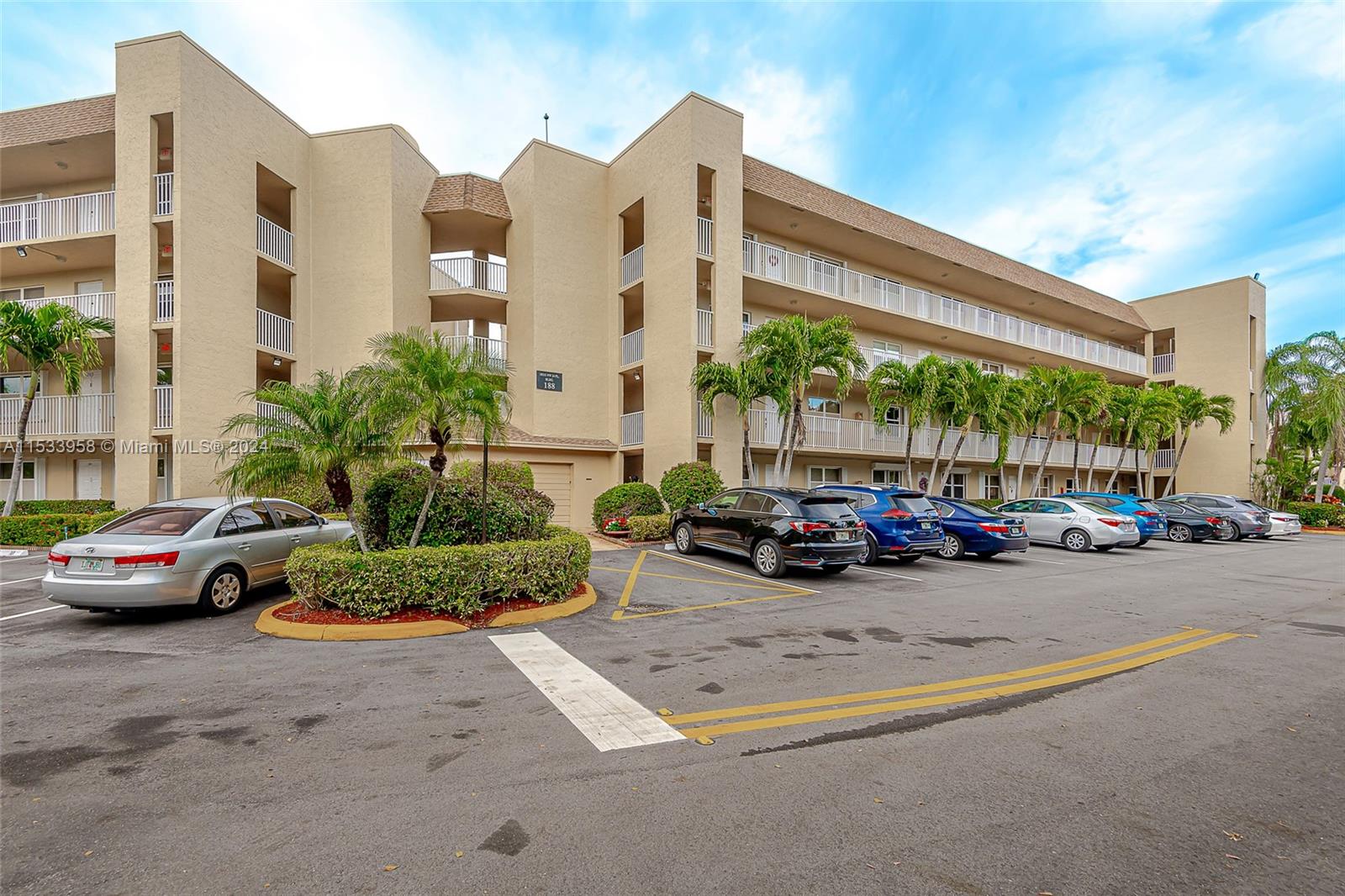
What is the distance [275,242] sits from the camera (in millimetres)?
18625

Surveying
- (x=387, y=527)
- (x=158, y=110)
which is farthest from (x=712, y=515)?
(x=158, y=110)

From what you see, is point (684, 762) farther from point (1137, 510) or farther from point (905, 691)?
point (1137, 510)

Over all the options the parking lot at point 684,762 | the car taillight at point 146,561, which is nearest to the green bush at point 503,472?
the car taillight at point 146,561

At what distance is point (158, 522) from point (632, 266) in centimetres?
1569

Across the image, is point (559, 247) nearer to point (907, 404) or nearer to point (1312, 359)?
point (907, 404)

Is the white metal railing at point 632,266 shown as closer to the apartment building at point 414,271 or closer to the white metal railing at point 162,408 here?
the apartment building at point 414,271

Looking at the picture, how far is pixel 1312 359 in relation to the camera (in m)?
29.9

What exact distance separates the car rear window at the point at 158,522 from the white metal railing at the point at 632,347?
13431 mm

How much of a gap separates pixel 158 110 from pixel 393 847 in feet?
69.1

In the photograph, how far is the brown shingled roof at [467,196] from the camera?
20609 millimetres

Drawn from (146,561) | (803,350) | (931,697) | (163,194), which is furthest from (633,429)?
(931,697)

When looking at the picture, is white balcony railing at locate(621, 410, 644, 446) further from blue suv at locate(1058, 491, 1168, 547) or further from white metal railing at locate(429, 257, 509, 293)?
blue suv at locate(1058, 491, 1168, 547)

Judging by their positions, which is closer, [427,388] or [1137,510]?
[427,388]

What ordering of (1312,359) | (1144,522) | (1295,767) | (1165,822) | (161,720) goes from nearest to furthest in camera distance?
(1165,822) < (1295,767) < (161,720) < (1144,522) < (1312,359)
